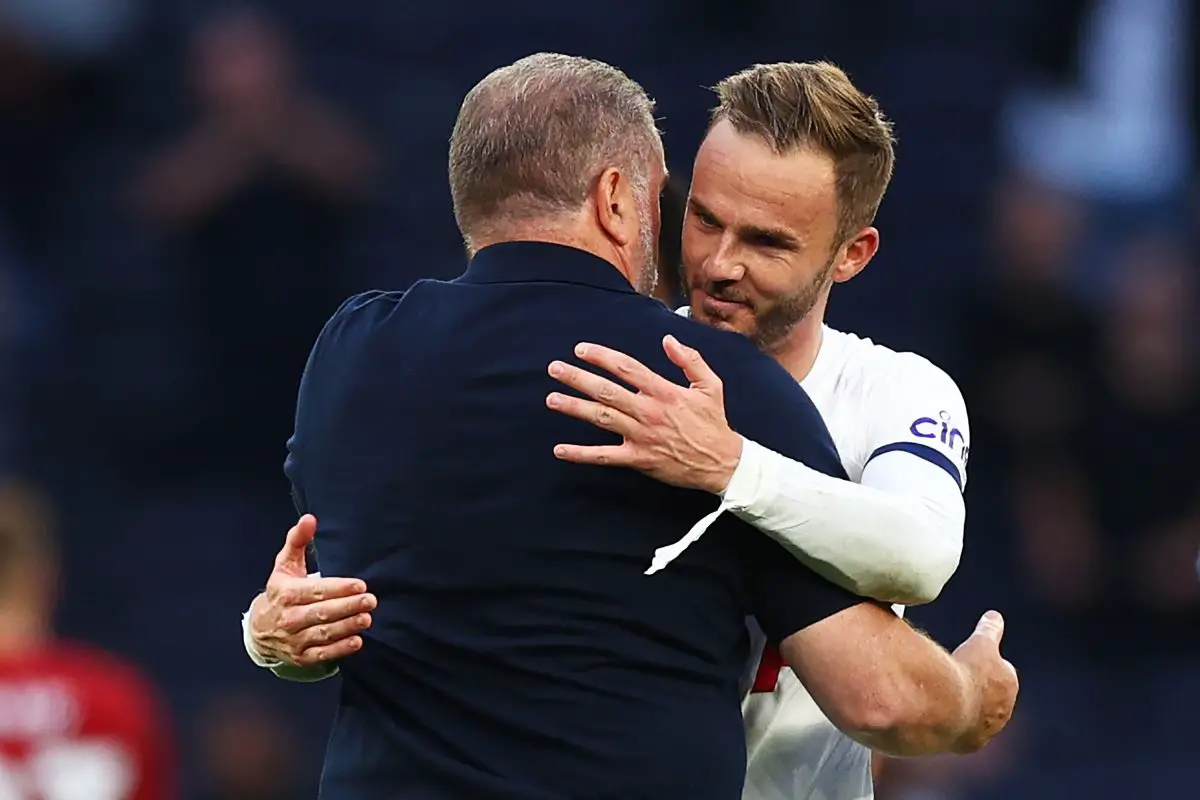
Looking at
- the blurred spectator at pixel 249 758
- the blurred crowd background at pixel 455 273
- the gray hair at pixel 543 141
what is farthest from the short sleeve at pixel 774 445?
the blurred spectator at pixel 249 758

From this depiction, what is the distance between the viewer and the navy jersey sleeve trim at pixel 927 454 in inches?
116

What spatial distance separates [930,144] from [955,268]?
1.92ft

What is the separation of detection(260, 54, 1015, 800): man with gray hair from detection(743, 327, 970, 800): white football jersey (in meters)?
0.36

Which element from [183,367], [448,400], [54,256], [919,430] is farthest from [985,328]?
[448,400]

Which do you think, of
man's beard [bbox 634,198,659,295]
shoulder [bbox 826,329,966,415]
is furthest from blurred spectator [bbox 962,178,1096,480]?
man's beard [bbox 634,198,659,295]

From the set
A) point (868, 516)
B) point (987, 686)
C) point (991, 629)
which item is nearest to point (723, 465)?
point (868, 516)

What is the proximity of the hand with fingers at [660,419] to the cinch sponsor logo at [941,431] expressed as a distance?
1.84 feet

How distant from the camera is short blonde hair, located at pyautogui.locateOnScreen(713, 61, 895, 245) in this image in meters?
3.09

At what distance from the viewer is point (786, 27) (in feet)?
27.6

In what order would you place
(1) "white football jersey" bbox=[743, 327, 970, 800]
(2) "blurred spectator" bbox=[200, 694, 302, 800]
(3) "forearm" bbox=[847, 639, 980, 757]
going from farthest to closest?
(2) "blurred spectator" bbox=[200, 694, 302, 800] < (1) "white football jersey" bbox=[743, 327, 970, 800] < (3) "forearm" bbox=[847, 639, 980, 757]

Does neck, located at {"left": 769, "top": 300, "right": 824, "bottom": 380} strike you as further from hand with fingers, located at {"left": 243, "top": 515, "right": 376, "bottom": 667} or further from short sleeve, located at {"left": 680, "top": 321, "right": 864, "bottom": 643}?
hand with fingers, located at {"left": 243, "top": 515, "right": 376, "bottom": 667}

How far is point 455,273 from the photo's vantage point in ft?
25.4

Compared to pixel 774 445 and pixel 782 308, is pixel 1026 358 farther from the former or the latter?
pixel 774 445

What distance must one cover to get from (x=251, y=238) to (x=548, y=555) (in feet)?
16.3
